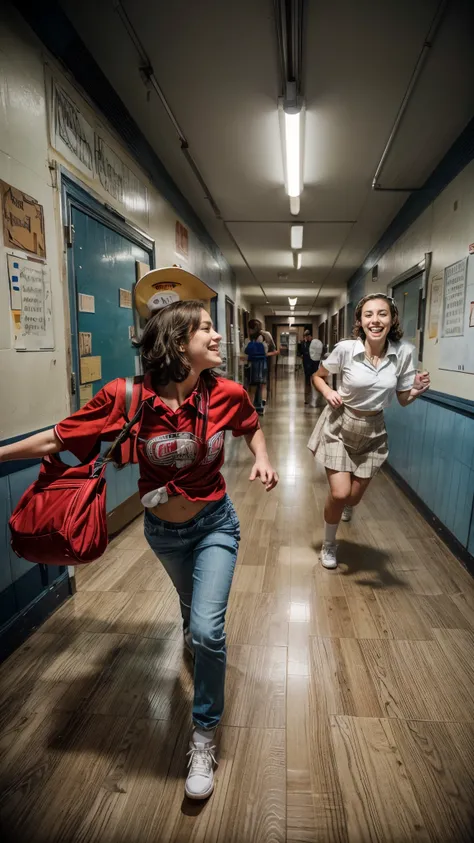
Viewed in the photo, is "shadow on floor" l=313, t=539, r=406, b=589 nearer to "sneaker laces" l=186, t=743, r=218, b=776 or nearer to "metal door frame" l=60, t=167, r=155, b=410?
"sneaker laces" l=186, t=743, r=218, b=776

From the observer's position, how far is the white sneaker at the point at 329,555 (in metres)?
2.75

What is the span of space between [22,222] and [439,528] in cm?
326

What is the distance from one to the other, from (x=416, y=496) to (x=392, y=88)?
309 centimetres

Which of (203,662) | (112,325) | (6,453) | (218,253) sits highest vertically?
(218,253)

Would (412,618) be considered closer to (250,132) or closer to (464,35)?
(464,35)

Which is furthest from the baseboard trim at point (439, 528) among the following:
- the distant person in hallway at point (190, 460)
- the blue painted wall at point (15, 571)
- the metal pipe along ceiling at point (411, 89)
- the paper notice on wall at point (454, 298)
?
the metal pipe along ceiling at point (411, 89)

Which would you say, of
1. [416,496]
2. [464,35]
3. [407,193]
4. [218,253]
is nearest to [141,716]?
[416,496]

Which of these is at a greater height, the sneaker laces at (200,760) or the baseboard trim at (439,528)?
the sneaker laces at (200,760)

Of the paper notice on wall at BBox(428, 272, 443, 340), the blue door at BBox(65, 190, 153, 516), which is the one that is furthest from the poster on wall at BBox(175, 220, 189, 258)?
the paper notice on wall at BBox(428, 272, 443, 340)

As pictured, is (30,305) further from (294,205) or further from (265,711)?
(294,205)

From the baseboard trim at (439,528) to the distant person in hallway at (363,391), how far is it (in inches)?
32.7

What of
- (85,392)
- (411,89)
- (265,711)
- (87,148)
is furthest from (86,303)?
(411,89)

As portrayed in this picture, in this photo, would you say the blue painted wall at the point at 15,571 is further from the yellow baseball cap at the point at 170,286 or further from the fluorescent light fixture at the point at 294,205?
the fluorescent light fixture at the point at 294,205

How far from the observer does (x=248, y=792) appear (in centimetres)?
136
